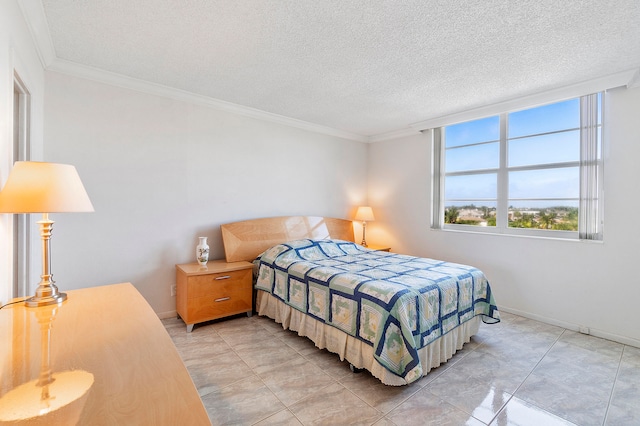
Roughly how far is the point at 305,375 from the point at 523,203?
3083 millimetres

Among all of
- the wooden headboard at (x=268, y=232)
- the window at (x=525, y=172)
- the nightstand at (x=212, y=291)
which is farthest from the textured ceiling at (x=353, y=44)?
the nightstand at (x=212, y=291)

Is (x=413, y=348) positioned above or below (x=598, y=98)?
below

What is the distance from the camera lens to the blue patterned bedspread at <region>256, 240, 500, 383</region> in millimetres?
1930

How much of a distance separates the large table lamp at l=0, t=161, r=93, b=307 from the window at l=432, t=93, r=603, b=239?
13.0 ft

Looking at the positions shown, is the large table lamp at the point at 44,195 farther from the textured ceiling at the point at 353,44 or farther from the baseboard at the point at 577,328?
the baseboard at the point at 577,328

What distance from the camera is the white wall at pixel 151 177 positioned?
102 inches

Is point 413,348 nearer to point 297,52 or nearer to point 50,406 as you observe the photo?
point 50,406

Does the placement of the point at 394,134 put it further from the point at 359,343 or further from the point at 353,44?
the point at 359,343

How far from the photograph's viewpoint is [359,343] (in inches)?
83.6

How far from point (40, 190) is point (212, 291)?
71.2 inches

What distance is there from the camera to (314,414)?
67.8 inches

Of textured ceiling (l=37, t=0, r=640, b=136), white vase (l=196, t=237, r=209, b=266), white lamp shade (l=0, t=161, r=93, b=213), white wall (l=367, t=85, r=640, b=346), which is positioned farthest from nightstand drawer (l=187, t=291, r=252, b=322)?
white wall (l=367, t=85, r=640, b=346)

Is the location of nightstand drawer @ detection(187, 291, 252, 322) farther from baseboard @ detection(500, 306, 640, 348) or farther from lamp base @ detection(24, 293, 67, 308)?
baseboard @ detection(500, 306, 640, 348)

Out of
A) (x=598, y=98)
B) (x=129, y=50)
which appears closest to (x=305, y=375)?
(x=129, y=50)
